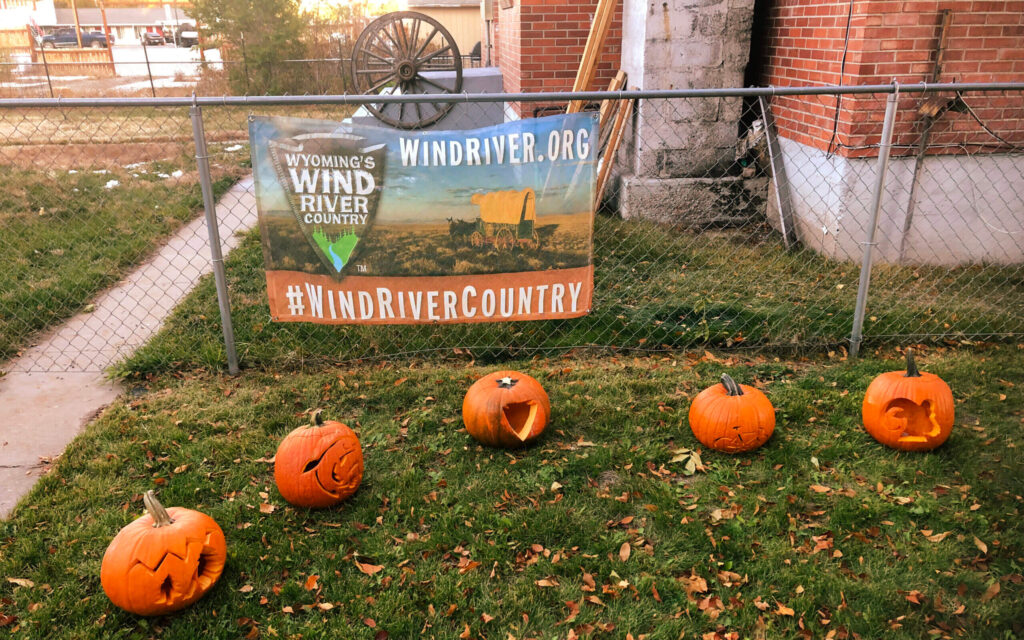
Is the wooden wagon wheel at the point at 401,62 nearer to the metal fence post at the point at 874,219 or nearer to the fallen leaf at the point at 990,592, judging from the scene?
the metal fence post at the point at 874,219

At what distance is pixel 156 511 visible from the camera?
104 inches

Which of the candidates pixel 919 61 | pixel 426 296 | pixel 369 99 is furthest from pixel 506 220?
pixel 919 61

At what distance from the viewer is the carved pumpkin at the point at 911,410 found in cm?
354

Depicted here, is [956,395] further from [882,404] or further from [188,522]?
[188,522]

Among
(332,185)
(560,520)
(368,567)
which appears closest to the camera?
(368,567)

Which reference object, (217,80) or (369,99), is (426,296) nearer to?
(369,99)

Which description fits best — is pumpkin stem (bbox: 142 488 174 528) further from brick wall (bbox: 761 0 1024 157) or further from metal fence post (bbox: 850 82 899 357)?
brick wall (bbox: 761 0 1024 157)

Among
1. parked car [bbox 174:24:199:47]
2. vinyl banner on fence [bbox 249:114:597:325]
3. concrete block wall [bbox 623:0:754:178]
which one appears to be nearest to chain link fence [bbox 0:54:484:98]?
concrete block wall [bbox 623:0:754:178]

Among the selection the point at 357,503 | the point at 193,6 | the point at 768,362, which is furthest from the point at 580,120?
the point at 193,6

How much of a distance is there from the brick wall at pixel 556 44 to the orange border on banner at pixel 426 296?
4971 mm

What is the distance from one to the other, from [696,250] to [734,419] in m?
3.15

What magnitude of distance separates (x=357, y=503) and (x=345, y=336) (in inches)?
67.1

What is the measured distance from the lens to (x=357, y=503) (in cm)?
331

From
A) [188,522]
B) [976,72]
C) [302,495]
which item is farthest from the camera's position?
[976,72]
